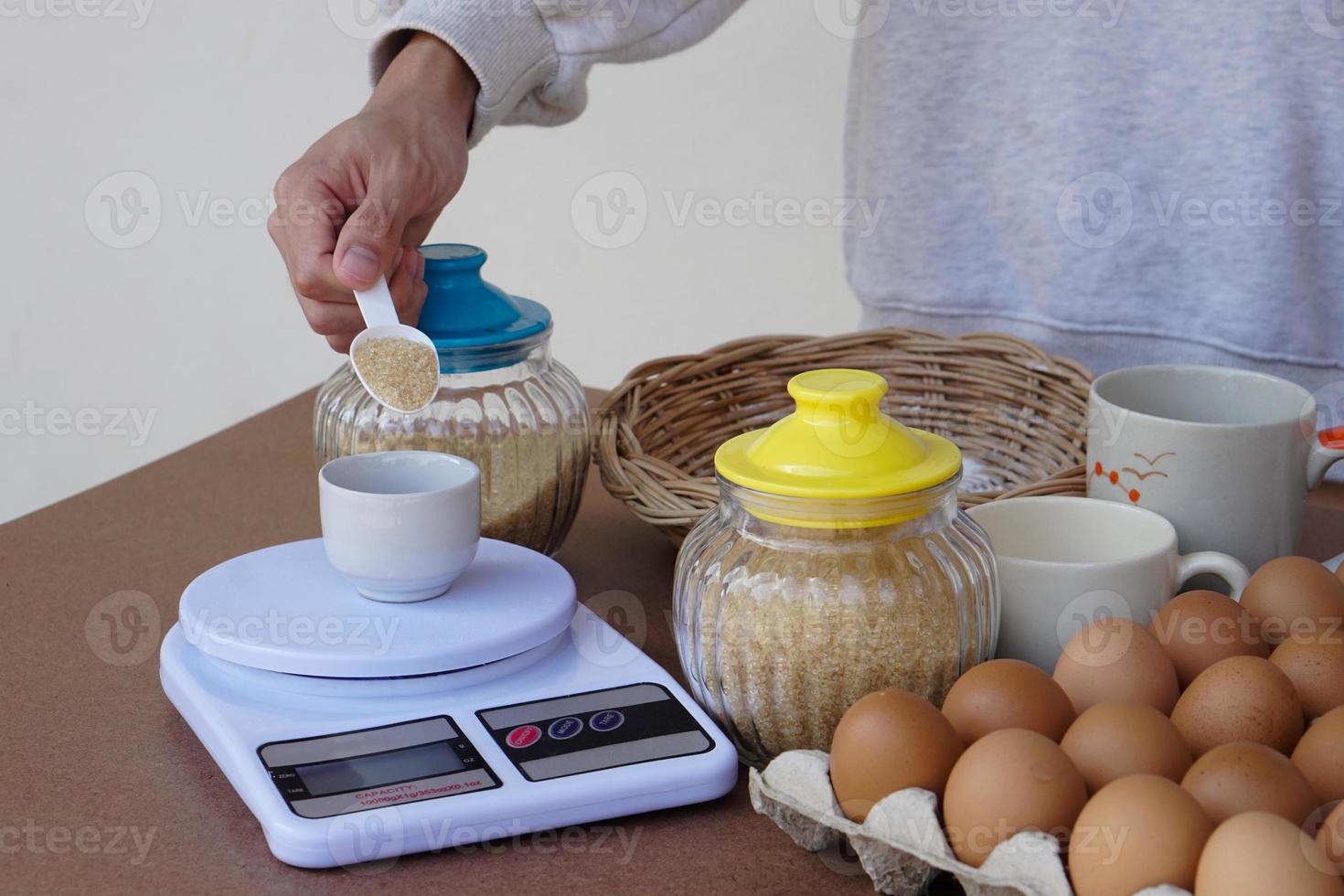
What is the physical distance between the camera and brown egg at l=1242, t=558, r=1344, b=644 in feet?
2.23

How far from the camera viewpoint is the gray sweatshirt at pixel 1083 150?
→ 3.60ft

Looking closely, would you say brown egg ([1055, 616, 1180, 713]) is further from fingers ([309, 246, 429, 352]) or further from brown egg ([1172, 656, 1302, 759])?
fingers ([309, 246, 429, 352])

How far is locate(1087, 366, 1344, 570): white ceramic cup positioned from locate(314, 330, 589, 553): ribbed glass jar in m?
0.35

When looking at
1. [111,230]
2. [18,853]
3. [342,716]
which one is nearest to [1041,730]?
[342,716]

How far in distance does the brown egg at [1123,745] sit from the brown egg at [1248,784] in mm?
18

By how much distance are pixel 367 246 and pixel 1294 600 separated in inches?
23.6

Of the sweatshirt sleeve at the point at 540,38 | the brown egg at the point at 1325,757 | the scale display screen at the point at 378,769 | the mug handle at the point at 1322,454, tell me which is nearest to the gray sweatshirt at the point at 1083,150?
the sweatshirt sleeve at the point at 540,38

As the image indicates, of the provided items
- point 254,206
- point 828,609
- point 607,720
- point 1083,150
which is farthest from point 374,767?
point 254,206

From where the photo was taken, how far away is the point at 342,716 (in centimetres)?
68

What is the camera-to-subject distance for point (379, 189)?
951 mm

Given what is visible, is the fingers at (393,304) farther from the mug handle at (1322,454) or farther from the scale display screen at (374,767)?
the mug handle at (1322,454)

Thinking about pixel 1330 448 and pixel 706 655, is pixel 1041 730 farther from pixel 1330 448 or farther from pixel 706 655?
pixel 1330 448

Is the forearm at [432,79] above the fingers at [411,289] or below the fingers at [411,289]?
above

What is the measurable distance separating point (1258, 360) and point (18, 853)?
41.1 inches
